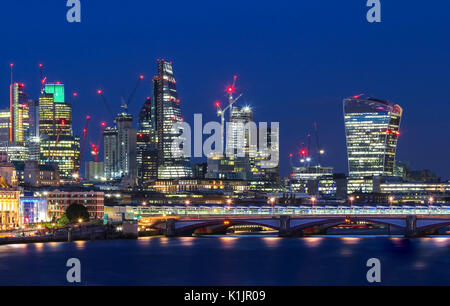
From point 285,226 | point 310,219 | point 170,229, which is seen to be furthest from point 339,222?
point 170,229

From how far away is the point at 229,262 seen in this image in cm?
8562

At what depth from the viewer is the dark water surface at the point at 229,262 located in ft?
242

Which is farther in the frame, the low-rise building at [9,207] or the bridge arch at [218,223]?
the low-rise building at [9,207]

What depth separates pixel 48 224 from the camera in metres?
137

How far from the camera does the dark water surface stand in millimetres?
73812

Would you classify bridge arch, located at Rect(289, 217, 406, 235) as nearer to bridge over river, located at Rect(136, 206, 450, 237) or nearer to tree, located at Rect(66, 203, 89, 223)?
bridge over river, located at Rect(136, 206, 450, 237)

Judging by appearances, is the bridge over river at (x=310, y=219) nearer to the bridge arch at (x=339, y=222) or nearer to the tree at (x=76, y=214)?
the bridge arch at (x=339, y=222)

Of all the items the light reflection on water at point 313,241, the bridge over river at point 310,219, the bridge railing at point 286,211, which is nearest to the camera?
the light reflection on water at point 313,241

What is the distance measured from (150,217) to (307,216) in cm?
2256

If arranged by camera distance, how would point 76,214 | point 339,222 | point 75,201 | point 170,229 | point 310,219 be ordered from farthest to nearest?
point 75,201, point 76,214, point 170,229, point 310,219, point 339,222

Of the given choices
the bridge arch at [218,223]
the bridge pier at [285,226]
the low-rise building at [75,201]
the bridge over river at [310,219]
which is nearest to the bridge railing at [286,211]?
the bridge over river at [310,219]

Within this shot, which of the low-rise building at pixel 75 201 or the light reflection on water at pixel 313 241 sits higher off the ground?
the low-rise building at pixel 75 201

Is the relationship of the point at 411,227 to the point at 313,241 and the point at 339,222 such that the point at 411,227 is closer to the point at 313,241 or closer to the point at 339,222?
the point at 339,222
